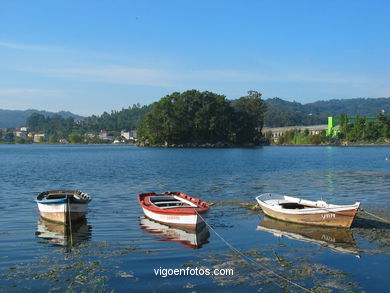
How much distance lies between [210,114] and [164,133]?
2113cm

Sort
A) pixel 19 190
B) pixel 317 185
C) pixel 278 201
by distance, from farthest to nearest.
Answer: pixel 317 185 < pixel 19 190 < pixel 278 201

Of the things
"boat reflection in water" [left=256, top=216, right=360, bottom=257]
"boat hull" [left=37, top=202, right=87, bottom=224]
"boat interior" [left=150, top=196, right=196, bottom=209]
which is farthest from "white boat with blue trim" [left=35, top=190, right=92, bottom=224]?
"boat reflection in water" [left=256, top=216, right=360, bottom=257]

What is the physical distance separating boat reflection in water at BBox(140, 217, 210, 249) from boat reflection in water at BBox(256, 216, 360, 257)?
3.34m

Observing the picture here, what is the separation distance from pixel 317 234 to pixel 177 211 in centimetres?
701

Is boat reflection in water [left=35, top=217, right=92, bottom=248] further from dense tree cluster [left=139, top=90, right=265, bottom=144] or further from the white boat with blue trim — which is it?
dense tree cluster [left=139, top=90, right=265, bottom=144]

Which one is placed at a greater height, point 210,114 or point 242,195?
point 210,114

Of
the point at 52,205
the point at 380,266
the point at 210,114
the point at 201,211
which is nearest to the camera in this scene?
the point at 380,266

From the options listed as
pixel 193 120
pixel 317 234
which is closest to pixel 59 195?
pixel 317 234

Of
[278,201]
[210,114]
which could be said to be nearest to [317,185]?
[278,201]

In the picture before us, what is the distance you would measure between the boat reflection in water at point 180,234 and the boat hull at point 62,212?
12.4ft

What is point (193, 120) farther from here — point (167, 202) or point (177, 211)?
point (177, 211)

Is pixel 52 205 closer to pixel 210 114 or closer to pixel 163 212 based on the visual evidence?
pixel 163 212

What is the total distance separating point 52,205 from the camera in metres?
23.6

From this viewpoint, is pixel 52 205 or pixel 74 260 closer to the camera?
pixel 74 260
